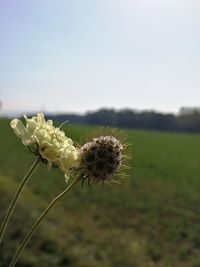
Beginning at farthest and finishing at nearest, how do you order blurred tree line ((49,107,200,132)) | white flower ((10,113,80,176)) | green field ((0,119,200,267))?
blurred tree line ((49,107,200,132)) < green field ((0,119,200,267)) < white flower ((10,113,80,176))

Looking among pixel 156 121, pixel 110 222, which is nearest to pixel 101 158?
pixel 110 222

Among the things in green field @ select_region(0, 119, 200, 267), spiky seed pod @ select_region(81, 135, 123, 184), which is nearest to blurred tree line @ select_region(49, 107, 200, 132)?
green field @ select_region(0, 119, 200, 267)

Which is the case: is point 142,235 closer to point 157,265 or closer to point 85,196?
point 157,265

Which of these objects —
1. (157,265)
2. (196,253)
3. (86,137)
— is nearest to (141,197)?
(196,253)

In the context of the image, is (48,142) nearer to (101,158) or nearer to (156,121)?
(101,158)

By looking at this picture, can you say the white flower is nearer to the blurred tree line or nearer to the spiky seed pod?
the spiky seed pod

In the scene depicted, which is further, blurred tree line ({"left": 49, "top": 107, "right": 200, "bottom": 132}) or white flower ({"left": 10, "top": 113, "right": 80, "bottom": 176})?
blurred tree line ({"left": 49, "top": 107, "right": 200, "bottom": 132})
